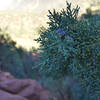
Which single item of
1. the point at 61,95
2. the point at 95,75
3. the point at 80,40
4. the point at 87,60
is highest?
the point at 80,40

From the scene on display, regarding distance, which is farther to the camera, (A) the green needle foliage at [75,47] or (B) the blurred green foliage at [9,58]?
(B) the blurred green foliage at [9,58]

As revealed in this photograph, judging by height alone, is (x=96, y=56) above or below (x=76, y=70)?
above

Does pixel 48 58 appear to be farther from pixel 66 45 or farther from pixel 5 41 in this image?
pixel 5 41

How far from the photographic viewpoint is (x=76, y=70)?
6.11 meters

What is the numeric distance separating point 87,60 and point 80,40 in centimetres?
81

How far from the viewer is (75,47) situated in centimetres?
616

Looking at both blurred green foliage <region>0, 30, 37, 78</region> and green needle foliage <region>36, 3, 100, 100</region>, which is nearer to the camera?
green needle foliage <region>36, 3, 100, 100</region>

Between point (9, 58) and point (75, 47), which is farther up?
point (9, 58)

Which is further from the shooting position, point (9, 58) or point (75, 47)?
point (9, 58)

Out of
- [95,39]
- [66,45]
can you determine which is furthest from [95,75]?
[66,45]

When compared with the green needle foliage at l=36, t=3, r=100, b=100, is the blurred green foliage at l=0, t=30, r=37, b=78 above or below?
above

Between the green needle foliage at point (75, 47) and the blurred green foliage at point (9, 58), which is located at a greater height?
the blurred green foliage at point (9, 58)

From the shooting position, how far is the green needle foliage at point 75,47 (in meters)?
6.11

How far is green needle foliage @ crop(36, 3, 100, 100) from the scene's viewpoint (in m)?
6.11
